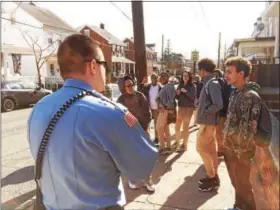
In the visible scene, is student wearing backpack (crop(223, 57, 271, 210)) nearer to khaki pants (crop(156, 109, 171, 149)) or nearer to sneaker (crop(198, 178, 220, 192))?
sneaker (crop(198, 178, 220, 192))

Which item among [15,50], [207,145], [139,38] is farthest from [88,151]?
[15,50]

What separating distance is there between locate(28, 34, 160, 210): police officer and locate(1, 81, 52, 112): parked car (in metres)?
14.5

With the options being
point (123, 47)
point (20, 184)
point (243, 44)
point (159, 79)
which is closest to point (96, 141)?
point (20, 184)

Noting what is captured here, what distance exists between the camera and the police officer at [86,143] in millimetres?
1369

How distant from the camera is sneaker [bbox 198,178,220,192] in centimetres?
421

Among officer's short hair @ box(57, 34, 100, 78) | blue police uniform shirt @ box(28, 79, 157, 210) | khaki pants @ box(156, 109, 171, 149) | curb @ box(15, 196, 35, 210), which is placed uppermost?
officer's short hair @ box(57, 34, 100, 78)

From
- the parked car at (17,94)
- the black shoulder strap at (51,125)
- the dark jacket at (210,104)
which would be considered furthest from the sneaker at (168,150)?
the parked car at (17,94)

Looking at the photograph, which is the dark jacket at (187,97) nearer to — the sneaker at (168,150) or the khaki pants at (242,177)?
the sneaker at (168,150)

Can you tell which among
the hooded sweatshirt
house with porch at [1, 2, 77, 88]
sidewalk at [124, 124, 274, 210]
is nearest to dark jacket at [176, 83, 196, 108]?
sidewalk at [124, 124, 274, 210]

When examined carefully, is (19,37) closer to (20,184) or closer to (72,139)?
(20,184)

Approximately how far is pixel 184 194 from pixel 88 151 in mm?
3081

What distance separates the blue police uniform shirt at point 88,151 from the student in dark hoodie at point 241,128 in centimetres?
166

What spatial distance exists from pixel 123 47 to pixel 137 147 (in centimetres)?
5542

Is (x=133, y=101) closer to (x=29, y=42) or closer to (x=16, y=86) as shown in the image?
(x=16, y=86)
